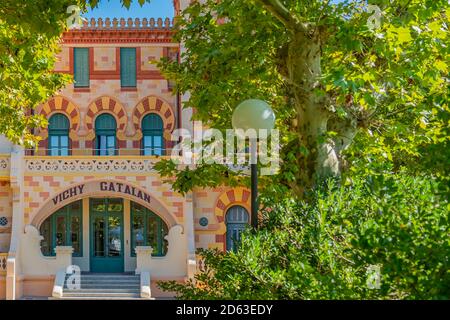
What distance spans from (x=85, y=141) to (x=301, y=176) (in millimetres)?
14770

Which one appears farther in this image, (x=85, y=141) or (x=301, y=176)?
(x=85, y=141)

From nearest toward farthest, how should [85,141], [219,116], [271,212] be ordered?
[271,212] → [219,116] → [85,141]

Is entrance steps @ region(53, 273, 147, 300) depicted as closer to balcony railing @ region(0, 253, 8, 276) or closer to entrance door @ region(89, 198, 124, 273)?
entrance door @ region(89, 198, 124, 273)

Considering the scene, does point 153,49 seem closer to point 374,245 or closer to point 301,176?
point 301,176

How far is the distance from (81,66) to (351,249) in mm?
19590

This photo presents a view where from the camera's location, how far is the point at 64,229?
72.7 ft

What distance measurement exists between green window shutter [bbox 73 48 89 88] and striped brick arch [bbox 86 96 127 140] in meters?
0.80

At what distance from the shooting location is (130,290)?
1970 cm

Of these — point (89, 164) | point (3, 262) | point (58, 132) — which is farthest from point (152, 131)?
point (3, 262)

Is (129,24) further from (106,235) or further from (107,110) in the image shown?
(106,235)

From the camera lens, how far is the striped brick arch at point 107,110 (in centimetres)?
2273

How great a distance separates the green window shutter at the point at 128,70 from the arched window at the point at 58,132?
244 cm

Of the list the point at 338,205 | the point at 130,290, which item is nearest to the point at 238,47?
the point at 338,205

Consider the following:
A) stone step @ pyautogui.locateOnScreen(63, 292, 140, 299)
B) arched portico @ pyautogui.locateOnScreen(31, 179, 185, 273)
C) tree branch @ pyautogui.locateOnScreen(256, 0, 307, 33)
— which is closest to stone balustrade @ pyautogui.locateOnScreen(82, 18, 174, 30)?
arched portico @ pyautogui.locateOnScreen(31, 179, 185, 273)
